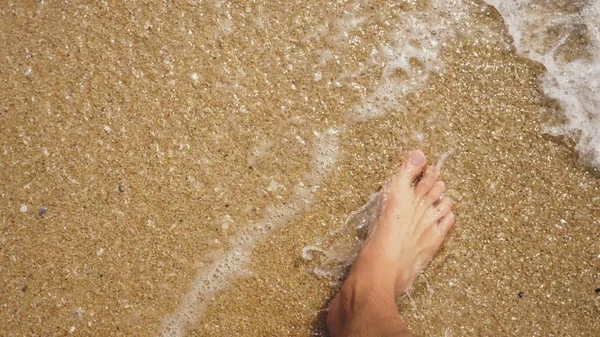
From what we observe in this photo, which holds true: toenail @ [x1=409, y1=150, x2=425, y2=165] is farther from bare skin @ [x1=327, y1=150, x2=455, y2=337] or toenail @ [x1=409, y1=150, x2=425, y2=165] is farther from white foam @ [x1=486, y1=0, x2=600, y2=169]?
white foam @ [x1=486, y1=0, x2=600, y2=169]

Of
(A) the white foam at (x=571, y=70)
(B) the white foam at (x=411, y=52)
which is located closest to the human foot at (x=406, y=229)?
(B) the white foam at (x=411, y=52)

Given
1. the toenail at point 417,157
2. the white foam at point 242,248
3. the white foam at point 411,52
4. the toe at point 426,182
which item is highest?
the white foam at point 411,52

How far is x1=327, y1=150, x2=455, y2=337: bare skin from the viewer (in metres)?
2.36

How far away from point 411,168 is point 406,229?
28cm

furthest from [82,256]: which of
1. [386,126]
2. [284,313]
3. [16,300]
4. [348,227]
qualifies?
[386,126]

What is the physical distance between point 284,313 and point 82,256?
0.89m

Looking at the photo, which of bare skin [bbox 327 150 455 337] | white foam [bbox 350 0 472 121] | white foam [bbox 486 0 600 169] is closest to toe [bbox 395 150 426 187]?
bare skin [bbox 327 150 455 337]

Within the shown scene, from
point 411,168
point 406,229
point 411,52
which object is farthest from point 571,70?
point 406,229

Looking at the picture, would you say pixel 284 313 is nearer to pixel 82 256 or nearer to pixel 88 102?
pixel 82 256

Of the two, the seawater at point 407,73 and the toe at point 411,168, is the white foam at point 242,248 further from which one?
the toe at point 411,168

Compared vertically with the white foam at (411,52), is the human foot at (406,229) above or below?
below

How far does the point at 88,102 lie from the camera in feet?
7.98

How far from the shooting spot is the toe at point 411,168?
2.40m

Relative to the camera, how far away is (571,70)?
2.41 metres
